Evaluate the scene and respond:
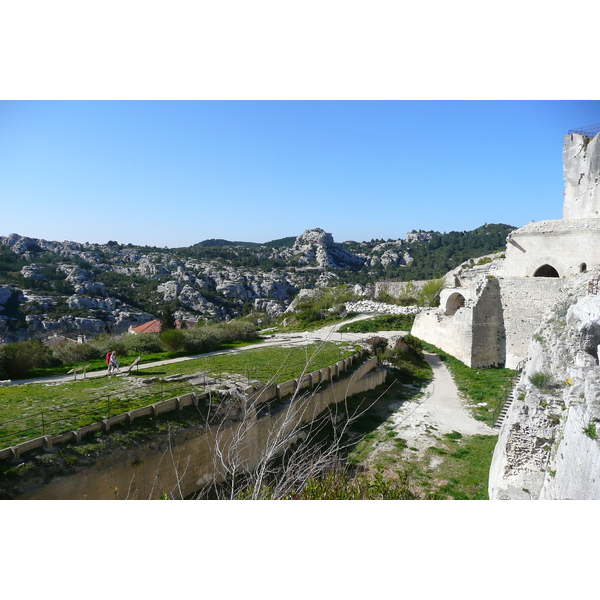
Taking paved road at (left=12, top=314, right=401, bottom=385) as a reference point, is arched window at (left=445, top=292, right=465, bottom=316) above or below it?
above

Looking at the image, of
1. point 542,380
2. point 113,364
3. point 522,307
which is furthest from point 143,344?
point 522,307

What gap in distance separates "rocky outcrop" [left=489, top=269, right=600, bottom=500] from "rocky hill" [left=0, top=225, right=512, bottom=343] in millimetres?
29233

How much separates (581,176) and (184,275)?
52455 mm

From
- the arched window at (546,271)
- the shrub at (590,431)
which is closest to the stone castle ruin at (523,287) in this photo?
the arched window at (546,271)

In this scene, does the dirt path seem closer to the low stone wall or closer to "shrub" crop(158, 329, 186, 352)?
the low stone wall

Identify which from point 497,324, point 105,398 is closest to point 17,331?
point 105,398

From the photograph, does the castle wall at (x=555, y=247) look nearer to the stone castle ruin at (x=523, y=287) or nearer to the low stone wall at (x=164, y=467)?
the stone castle ruin at (x=523, y=287)

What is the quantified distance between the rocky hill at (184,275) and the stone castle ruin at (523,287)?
81.8 feet

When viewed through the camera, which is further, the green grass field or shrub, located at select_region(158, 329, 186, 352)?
shrub, located at select_region(158, 329, 186, 352)

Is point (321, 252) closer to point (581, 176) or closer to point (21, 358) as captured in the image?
point (581, 176)

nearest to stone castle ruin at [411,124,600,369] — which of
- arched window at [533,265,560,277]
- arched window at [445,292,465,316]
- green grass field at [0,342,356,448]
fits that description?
arched window at [533,265,560,277]

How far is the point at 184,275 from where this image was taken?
6144cm

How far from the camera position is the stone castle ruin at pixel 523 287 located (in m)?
17.1

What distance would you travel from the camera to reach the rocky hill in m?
37.4
